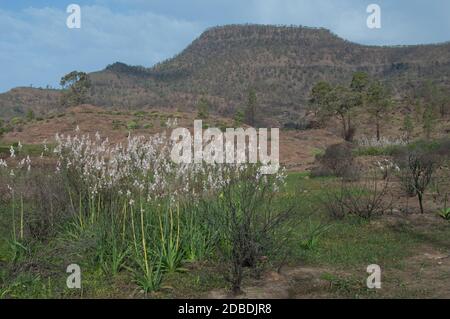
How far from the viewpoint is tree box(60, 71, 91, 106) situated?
56.0 metres

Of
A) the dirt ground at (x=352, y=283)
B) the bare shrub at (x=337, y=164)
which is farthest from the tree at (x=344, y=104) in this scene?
the dirt ground at (x=352, y=283)

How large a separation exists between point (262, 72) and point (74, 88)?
45110mm

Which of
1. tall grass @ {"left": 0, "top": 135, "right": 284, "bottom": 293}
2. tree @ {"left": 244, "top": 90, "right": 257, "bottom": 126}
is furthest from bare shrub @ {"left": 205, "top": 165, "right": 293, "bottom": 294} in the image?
tree @ {"left": 244, "top": 90, "right": 257, "bottom": 126}

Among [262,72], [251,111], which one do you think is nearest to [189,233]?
[251,111]

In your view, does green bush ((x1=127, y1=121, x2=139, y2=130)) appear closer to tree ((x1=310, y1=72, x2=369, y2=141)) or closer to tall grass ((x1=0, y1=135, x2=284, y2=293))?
tree ((x1=310, y1=72, x2=369, y2=141))

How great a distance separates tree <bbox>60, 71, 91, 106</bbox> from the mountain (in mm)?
12577

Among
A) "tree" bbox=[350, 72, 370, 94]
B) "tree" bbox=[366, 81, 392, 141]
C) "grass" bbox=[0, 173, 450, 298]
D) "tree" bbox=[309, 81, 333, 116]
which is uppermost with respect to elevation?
"tree" bbox=[350, 72, 370, 94]

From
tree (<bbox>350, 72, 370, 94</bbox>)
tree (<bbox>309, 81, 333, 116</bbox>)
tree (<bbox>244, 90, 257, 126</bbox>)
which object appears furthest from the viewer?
tree (<bbox>244, 90, 257, 126</bbox>)

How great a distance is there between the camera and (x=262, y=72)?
9469 centimetres

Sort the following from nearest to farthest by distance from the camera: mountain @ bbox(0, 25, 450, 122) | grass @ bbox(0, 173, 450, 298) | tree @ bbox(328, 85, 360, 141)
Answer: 1. grass @ bbox(0, 173, 450, 298)
2. tree @ bbox(328, 85, 360, 141)
3. mountain @ bbox(0, 25, 450, 122)

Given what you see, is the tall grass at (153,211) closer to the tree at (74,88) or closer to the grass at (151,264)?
the grass at (151,264)

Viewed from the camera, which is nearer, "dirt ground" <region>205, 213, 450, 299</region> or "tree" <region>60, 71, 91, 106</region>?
"dirt ground" <region>205, 213, 450, 299</region>
